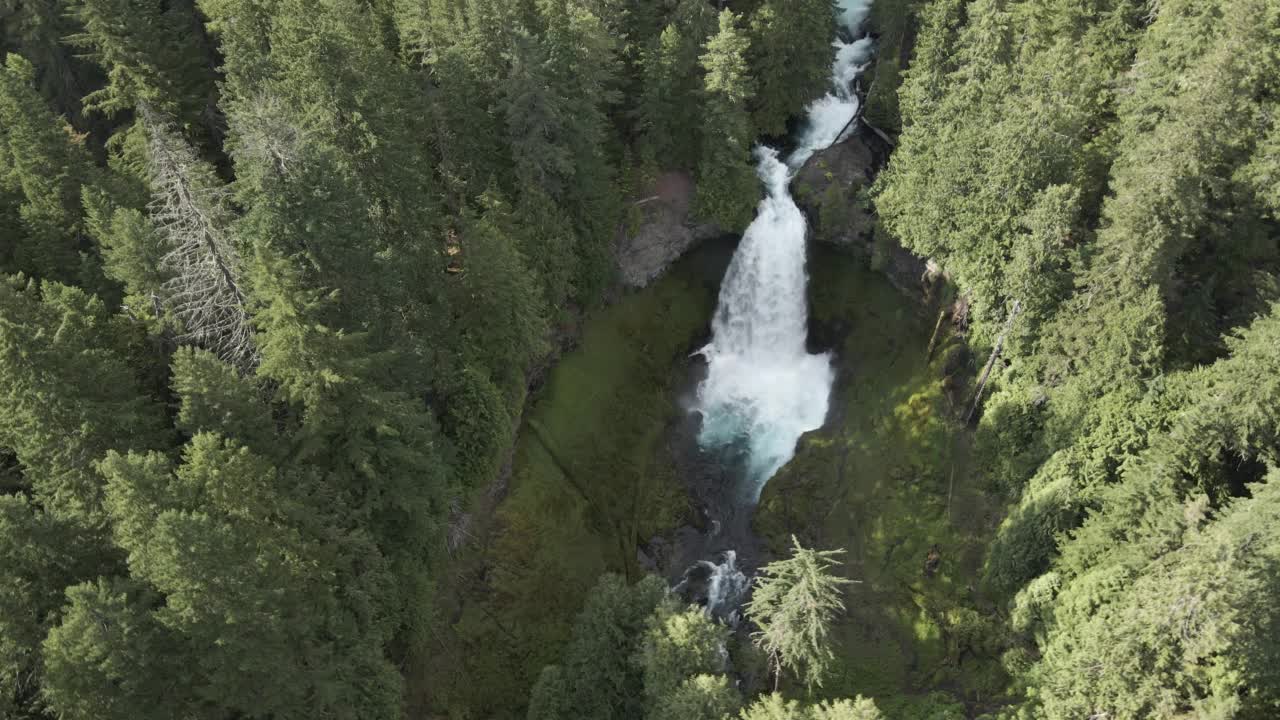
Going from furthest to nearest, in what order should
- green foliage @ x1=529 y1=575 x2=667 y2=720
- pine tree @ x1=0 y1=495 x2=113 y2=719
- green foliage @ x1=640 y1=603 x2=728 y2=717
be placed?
green foliage @ x1=529 y1=575 x2=667 y2=720 → green foliage @ x1=640 y1=603 x2=728 y2=717 → pine tree @ x1=0 y1=495 x2=113 y2=719

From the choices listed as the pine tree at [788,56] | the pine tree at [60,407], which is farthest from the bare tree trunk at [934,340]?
the pine tree at [60,407]

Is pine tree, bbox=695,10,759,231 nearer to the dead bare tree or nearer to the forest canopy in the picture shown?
the forest canopy

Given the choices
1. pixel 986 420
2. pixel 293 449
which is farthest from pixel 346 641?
pixel 986 420

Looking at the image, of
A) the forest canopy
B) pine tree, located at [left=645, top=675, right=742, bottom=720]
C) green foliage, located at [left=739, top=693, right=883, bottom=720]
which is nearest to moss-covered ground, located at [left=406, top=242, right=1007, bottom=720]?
the forest canopy

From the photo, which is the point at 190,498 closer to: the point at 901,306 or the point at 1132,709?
the point at 1132,709

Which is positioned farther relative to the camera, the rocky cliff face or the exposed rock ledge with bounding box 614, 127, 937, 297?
the exposed rock ledge with bounding box 614, 127, 937, 297

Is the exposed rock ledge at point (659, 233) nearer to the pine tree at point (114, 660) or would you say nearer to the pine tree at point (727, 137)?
the pine tree at point (727, 137)

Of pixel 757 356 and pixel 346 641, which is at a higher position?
pixel 346 641
